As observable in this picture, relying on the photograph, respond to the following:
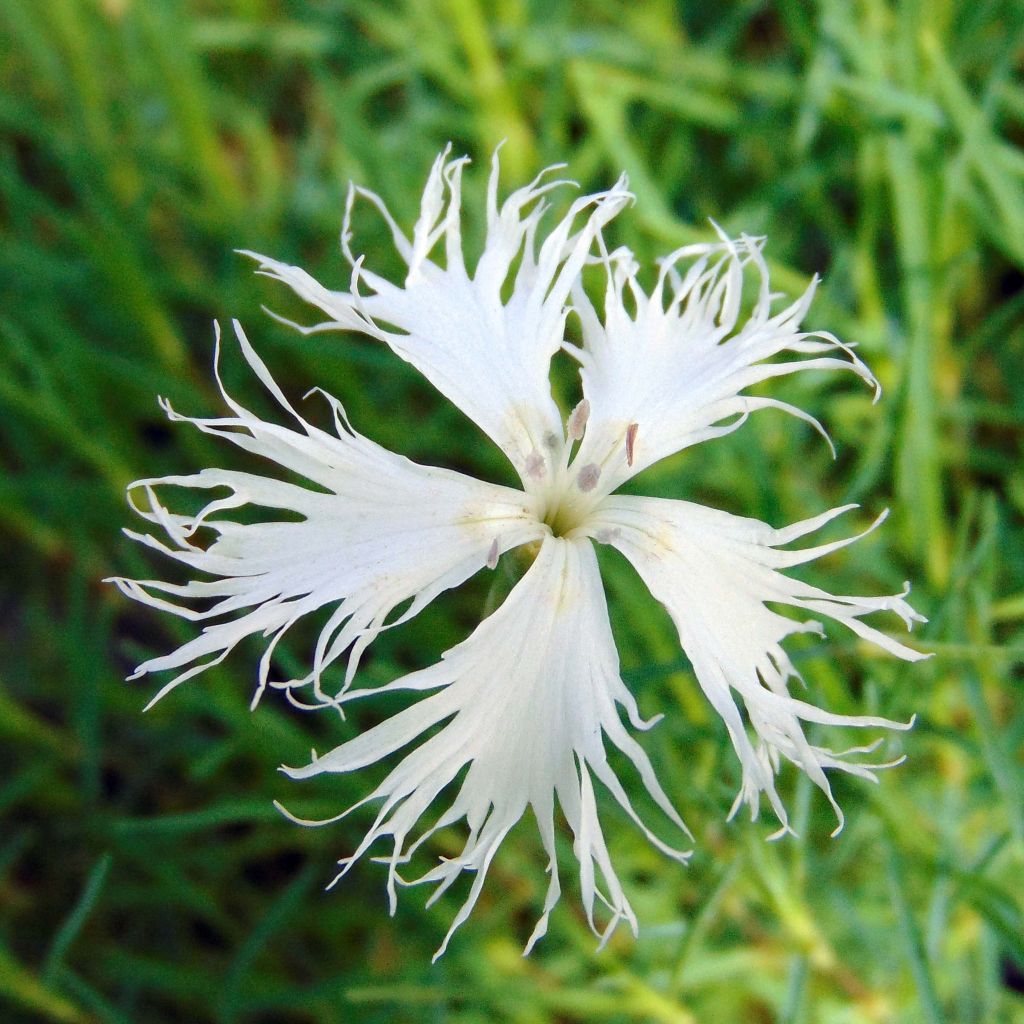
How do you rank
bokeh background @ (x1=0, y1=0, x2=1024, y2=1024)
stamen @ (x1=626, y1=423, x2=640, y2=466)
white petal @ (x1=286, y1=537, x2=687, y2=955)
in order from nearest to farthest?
white petal @ (x1=286, y1=537, x2=687, y2=955)
stamen @ (x1=626, y1=423, x2=640, y2=466)
bokeh background @ (x1=0, y1=0, x2=1024, y2=1024)

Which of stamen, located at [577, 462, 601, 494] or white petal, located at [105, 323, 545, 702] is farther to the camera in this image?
stamen, located at [577, 462, 601, 494]

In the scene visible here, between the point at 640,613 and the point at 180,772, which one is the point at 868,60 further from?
the point at 180,772

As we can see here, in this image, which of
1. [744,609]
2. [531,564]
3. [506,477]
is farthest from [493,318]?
[506,477]

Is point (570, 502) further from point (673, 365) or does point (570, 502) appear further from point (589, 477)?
point (673, 365)

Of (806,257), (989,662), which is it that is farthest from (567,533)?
(806,257)

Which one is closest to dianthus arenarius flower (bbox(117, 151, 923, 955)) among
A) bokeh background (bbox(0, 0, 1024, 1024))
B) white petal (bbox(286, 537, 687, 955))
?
white petal (bbox(286, 537, 687, 955))

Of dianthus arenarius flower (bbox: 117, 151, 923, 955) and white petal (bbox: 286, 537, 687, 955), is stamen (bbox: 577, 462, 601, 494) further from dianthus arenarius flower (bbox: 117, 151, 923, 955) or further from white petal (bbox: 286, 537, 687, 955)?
white petal (bbox: 286, 537, 687, 955)

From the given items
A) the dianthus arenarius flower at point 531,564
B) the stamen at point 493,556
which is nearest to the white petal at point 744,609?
the dianthus arenarius flower at point 531,564
